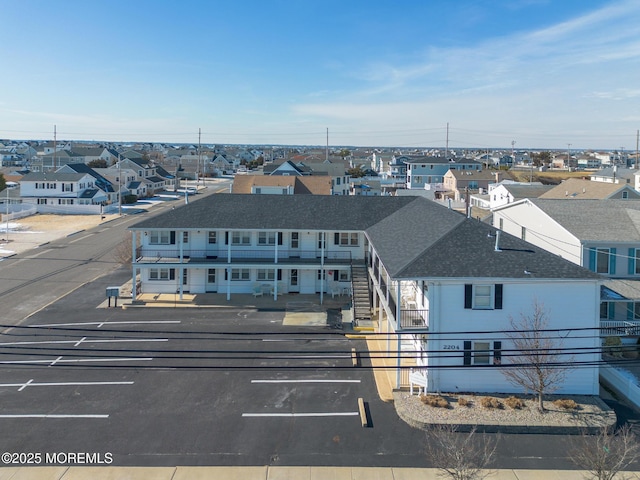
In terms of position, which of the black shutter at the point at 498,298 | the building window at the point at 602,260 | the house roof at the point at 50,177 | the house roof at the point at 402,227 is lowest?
the black shutter at the point at 498,298

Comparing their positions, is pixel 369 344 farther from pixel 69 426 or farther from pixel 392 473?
pixel 69 426

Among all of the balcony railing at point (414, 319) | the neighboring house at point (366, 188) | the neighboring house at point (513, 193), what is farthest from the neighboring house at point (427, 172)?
the balcony railing at point (414, 319)

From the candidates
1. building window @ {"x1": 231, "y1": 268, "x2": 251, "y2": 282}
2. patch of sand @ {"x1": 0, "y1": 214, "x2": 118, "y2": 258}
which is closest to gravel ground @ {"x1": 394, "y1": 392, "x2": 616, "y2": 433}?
building window @ {"x1": 231, "y1": 268, "x2": 251, "y2": 282}

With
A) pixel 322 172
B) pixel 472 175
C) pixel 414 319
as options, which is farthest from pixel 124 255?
pixel 472 175

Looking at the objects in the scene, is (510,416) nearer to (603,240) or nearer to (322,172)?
(603,240)

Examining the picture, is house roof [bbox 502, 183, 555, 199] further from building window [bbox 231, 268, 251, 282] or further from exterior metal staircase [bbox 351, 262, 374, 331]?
building window [bbox 231, 268, 251, 282]

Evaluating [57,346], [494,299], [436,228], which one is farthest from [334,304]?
[57,346]

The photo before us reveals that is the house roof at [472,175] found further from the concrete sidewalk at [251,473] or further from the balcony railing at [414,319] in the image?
the concrete sidewalk at [251,473]
